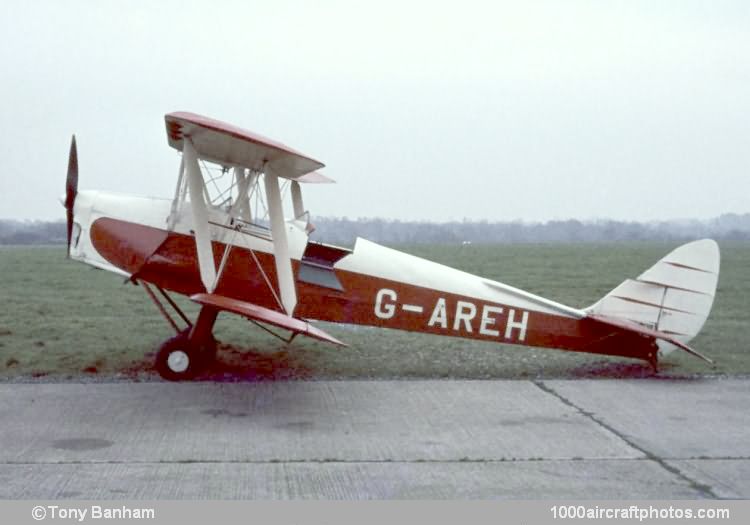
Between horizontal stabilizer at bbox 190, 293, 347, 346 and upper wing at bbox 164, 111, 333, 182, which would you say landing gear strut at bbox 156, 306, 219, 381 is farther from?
upper wing at bbox 164, 111, 333, 182

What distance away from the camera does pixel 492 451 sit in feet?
21.1

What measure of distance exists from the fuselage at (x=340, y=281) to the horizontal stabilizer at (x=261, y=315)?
69 cm

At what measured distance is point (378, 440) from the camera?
6.74 m

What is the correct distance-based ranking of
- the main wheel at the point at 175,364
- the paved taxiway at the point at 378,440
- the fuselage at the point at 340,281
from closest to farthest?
the paved taxiway at the point at 378,440 < the main wheel at the point at 175,364 < the fuselage at the point at 340,281

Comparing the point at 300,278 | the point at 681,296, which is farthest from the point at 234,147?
the point at 681,296

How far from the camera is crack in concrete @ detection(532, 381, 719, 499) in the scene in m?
5.56

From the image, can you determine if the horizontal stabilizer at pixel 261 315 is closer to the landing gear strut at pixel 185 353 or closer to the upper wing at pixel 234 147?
the landing gear strut at pixel 185 353

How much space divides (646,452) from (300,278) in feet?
13.3

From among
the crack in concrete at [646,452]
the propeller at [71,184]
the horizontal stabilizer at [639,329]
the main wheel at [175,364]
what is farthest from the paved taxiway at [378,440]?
the propeller at [71,184]

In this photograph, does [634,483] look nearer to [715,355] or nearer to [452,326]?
[452,326]

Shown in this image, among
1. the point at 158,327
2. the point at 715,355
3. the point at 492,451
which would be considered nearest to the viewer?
the point at 492,451

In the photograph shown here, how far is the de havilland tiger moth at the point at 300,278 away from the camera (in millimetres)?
8867

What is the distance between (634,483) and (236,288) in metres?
4.70

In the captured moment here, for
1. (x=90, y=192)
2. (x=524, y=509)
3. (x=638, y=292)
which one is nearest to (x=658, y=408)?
(x=638, y=292)
